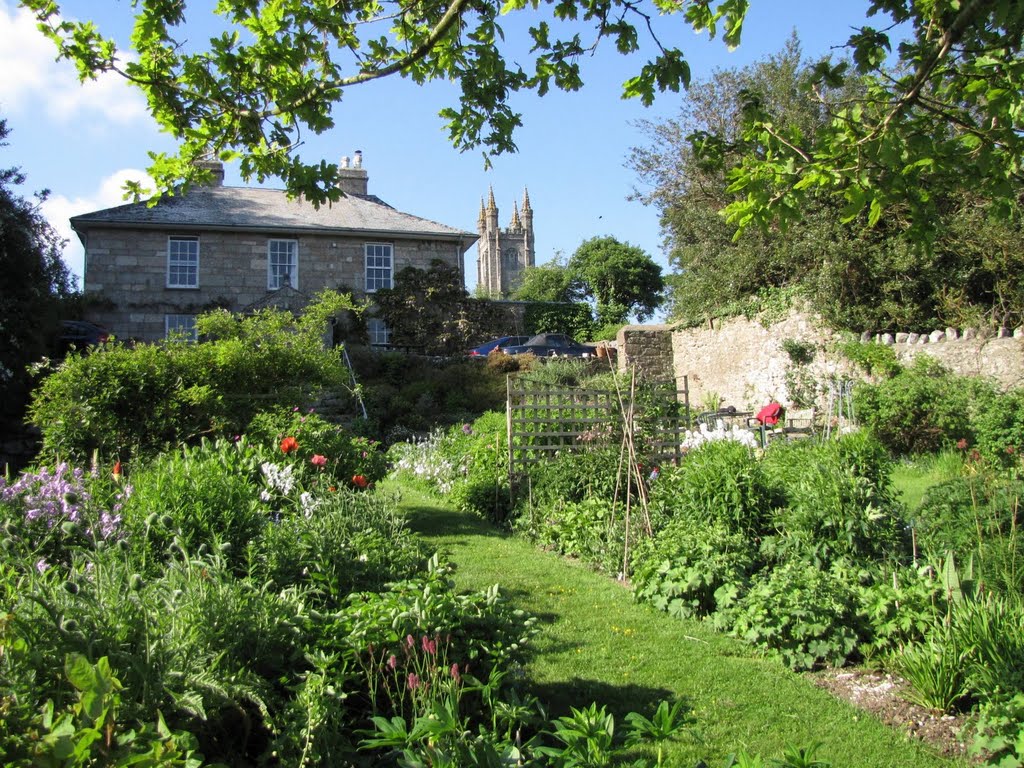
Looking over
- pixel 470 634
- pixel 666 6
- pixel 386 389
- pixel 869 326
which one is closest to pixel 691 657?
pixel 470 634

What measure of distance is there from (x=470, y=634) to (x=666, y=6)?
359 cm

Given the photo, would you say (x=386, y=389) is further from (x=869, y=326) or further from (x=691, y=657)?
(x=691, y=657)

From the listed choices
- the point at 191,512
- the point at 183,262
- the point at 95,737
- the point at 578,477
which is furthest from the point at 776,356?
the point at 183,262

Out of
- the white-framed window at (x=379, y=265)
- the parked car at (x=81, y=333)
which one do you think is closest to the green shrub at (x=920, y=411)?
the white-framed window at (x=379, y=265)

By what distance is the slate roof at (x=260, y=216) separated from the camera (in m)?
23.2

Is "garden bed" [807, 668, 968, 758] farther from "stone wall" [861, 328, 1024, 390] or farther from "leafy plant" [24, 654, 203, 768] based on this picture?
"stone wall" [861, 328, 1024, 390]

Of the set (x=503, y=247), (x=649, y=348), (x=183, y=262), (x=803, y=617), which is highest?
(x=503, y=247)

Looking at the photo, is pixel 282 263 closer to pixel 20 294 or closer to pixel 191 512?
pixel 20 294

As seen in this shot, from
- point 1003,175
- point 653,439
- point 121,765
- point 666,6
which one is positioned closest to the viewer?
point 121,765

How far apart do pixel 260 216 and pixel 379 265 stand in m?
3.96

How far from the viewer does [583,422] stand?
28.8 ft

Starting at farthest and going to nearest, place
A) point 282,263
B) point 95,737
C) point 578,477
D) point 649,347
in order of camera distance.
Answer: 1. point 282,263
2. point 649,347
3. point 578,477
4. point 95,737

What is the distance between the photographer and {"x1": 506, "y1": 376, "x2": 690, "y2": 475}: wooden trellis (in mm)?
8344

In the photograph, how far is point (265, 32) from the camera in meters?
4.91
